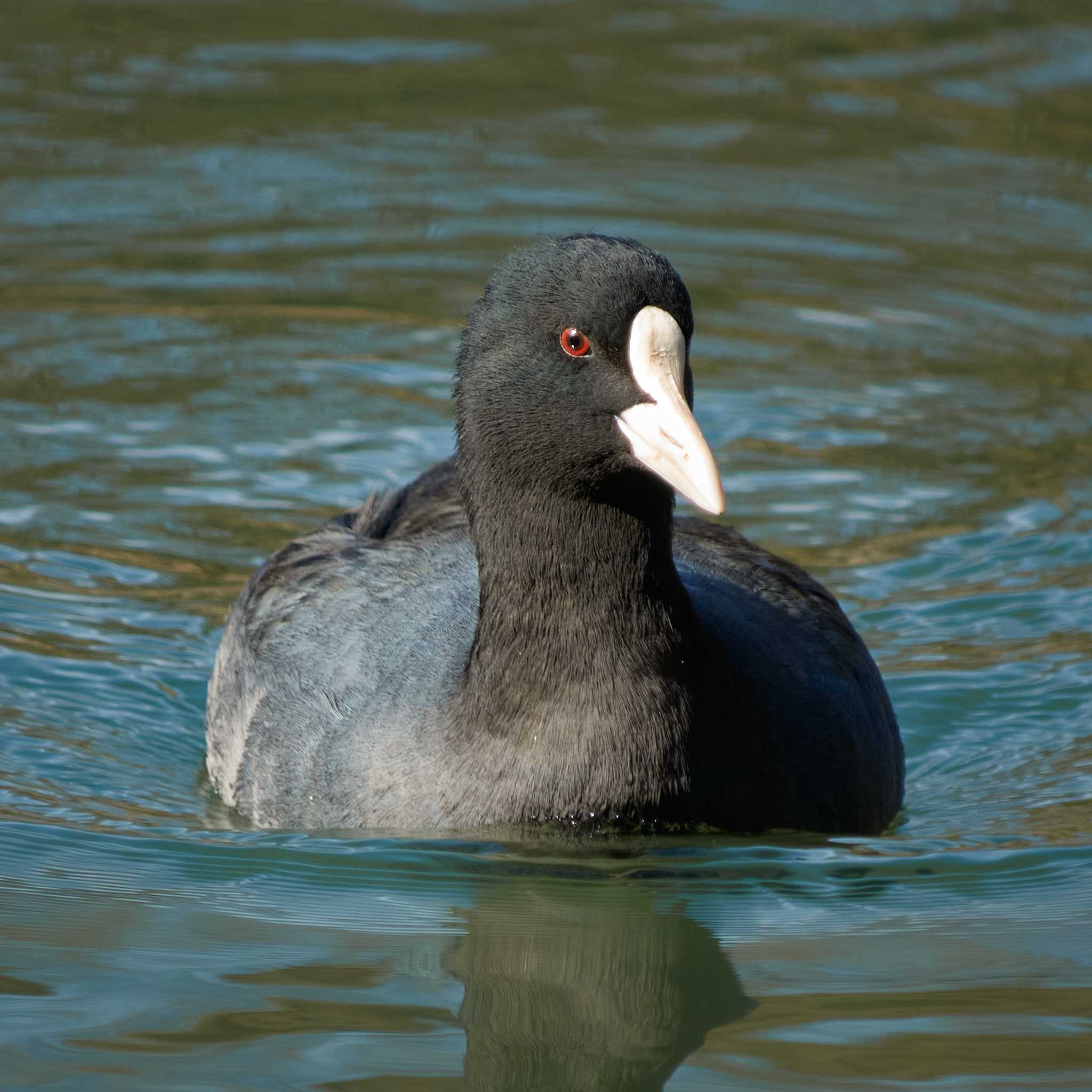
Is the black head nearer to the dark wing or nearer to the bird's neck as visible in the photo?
the bird's neck

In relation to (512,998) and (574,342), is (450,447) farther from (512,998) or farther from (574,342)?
(512,998)

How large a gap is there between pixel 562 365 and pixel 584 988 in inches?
52.3

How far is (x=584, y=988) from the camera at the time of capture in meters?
4.14

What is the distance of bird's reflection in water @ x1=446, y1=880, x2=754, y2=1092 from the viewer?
379 cm

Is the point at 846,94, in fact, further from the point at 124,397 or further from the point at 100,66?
the point at 124,397

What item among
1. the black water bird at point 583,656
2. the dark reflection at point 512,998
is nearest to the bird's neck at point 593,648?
the black water bird at point 583,656

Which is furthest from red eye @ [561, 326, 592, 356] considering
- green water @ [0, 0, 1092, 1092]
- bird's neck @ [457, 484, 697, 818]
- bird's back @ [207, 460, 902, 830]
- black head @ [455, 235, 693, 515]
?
green water @ [0, 0, 1092, 1092]

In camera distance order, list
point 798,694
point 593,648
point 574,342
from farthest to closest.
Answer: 1. point 798,694
2. point 593,648
3. point 574,342

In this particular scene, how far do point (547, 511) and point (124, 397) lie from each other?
437cm

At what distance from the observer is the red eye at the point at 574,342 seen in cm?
439

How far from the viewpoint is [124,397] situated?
853cm

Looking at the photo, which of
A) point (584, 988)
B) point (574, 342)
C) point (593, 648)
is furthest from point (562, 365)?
point (584, 988)

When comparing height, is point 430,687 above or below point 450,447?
below

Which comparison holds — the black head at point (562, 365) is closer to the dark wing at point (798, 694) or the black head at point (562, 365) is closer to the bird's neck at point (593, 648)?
the bird's neck at point (593, 648)
